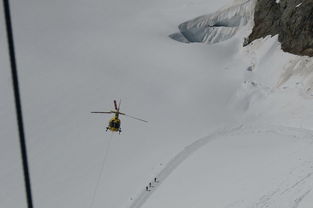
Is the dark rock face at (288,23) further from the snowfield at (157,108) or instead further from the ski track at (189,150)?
the ski track at (189,150)

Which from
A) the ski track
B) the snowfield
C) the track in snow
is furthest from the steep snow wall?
the track in snow

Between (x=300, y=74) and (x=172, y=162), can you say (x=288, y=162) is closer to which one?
(x=172, y=162)

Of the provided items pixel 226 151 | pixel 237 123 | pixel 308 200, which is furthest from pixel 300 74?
pixel 308 200

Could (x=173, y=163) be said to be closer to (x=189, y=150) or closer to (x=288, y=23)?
(x=189, y=150)

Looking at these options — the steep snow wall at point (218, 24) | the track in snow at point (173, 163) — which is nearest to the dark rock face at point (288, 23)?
the steep snow wall at point (218, 24)

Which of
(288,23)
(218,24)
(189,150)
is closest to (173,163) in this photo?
(189,150)

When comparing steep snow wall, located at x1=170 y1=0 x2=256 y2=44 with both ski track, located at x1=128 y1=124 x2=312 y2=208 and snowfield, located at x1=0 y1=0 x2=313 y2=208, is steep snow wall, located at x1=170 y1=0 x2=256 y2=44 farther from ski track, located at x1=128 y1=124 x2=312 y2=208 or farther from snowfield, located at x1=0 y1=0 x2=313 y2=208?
ski track, located at x1=128 y1=124 x2=312 y2=208

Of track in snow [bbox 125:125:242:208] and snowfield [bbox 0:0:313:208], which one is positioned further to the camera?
snowfield [bbox 0:0:313:208]
